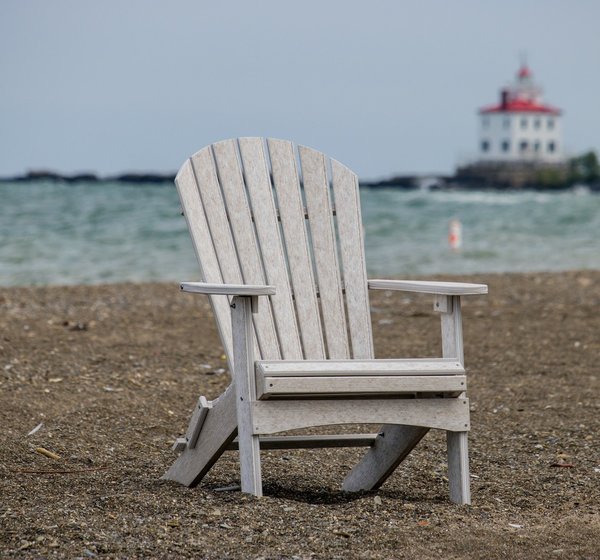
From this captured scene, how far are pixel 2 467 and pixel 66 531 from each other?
2.87 feet

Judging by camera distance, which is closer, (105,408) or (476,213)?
(105,408)

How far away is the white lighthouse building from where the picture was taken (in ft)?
225

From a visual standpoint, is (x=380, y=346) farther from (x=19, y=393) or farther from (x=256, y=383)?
(x=256, y=383)

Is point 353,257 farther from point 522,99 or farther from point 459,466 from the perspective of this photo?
point 522,99

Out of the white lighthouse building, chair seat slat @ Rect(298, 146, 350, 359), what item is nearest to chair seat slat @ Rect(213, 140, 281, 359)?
chair seat slat @ Rect(298, 146, 350, 359)

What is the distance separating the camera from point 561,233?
2180cm

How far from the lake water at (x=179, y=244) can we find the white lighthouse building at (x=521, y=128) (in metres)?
40.4

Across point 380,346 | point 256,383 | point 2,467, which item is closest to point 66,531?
point 256,383

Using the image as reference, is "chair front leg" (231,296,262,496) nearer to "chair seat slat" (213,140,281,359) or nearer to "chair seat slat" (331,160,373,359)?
"chair seat slat" (213,140,281,359)

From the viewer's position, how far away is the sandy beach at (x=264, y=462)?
2.73 metres

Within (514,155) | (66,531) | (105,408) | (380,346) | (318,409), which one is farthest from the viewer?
(514,155)

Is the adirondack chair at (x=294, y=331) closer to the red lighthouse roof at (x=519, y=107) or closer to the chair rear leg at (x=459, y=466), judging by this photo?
the chair rear leg at (x=459, y=466)

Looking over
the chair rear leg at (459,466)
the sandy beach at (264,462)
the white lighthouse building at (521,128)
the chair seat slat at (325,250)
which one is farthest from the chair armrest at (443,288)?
the white lighthouse building at (521,128)

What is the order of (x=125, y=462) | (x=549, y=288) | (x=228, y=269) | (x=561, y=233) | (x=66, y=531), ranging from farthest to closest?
(x=561, y=233), (x=549, y=288), (x=125, y=462), (x=228, y=269), (x=66, y=531)
